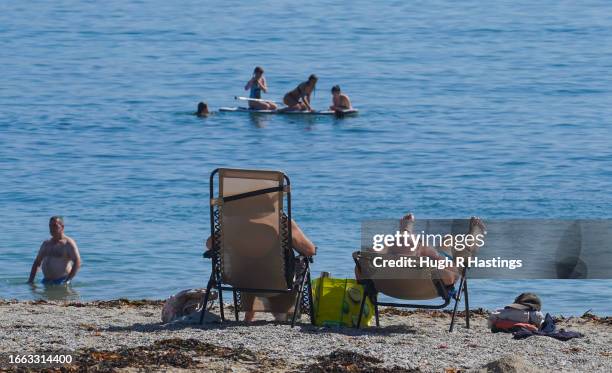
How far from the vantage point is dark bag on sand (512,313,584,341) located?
8633 millimetres

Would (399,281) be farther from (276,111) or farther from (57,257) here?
(276,111)

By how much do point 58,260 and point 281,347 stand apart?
6202 millimetres

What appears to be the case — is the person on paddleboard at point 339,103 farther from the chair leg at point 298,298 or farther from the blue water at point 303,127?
the chair leg at point 298,298

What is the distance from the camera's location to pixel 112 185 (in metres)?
23.0

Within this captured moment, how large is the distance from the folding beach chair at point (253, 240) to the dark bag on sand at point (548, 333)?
4.56ft

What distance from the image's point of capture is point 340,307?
9156 millimetres

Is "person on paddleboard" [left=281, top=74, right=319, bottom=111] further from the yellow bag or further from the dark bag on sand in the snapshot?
the dark bag on sand

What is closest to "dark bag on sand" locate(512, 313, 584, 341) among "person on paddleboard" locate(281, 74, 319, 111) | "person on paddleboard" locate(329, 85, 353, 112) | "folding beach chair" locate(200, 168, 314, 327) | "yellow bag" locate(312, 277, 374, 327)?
"yellow bag" locate(312, 277, 374, 327)

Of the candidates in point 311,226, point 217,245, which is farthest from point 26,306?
point 311,226

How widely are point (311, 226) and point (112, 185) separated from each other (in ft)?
18.3

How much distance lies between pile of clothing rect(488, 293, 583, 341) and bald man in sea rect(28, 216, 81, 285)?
574cm

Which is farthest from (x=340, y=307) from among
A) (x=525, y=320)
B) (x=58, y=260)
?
(x=58, y=260)

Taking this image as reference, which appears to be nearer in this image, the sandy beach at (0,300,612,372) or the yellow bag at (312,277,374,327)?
the sandy beach at (0,300,612,372)

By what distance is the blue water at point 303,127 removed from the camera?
58.0 feet
